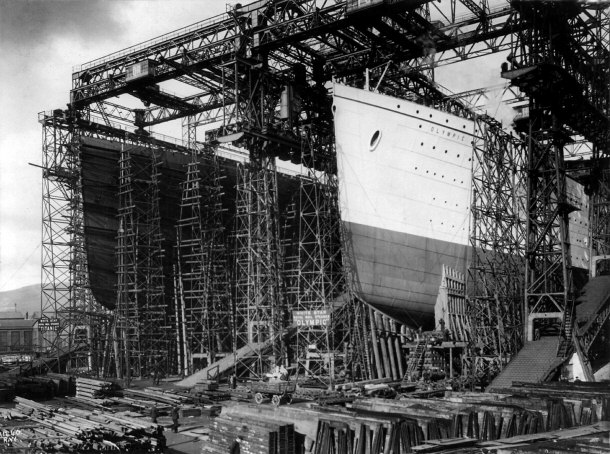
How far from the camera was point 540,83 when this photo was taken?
21.0 m

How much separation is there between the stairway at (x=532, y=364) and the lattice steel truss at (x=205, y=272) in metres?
15.9

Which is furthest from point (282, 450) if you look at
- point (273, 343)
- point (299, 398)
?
point (273, 343)

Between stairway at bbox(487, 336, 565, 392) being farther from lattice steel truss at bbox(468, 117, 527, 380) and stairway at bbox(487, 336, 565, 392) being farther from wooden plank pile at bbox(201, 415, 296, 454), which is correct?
wooden plank pile at bbox(201, 415, 296, 454)

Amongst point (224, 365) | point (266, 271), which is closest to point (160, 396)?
point (224, 365)

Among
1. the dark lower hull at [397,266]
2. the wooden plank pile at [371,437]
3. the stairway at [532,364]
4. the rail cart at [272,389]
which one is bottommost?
the rail cart at [272,389]

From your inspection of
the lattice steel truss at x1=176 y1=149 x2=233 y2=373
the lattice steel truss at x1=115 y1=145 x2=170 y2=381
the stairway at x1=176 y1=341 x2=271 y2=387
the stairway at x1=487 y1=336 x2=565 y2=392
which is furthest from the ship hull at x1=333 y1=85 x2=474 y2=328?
the lattice steel truss at x1=115 y1=145 x2=170 y2=381

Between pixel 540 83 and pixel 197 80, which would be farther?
pixel 197 80

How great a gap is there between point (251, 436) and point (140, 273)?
2165cm

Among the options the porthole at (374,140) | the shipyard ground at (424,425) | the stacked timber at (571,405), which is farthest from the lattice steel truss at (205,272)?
the stacked timber at (571,405)

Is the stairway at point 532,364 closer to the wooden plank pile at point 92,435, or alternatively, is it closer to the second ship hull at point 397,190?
the second ship hull at point 397,190

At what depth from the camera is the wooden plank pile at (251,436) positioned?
12781 millimetres

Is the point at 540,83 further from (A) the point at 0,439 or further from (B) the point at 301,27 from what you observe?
(A) the point at 0,439

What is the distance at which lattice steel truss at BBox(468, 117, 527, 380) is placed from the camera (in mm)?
23312

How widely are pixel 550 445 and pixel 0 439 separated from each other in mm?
11113
